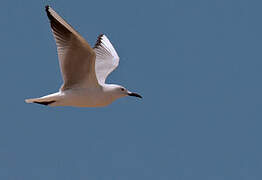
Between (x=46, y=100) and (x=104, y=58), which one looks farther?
(x=104, y=58)

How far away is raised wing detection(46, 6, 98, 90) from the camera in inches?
333

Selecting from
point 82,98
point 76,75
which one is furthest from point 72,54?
point 82,98

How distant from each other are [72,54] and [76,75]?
439mm

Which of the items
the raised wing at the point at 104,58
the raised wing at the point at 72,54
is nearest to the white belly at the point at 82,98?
the raised wing at the point at 72,54

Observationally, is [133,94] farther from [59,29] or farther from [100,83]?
[59,29]

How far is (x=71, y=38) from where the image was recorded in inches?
336

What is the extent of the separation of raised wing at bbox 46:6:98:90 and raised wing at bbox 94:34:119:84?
0.91 meters

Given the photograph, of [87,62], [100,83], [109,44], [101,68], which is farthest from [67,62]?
[109,44]

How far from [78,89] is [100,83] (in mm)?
606

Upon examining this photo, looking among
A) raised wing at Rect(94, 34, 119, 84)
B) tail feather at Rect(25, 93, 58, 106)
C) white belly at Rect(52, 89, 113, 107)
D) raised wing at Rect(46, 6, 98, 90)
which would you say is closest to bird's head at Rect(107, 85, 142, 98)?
white belly at Rect(52, 89, 113, 107)

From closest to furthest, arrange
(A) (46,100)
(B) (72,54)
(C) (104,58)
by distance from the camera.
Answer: (B) (72,54) → (A) (46,100) → (C) (104,58)

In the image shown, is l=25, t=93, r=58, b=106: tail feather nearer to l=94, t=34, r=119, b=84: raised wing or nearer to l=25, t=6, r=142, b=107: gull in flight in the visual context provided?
l=25, t=6, r=142, b=107: gull in flight

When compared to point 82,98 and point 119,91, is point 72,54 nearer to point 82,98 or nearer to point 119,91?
point 82,98

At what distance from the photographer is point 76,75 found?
29.7ft
